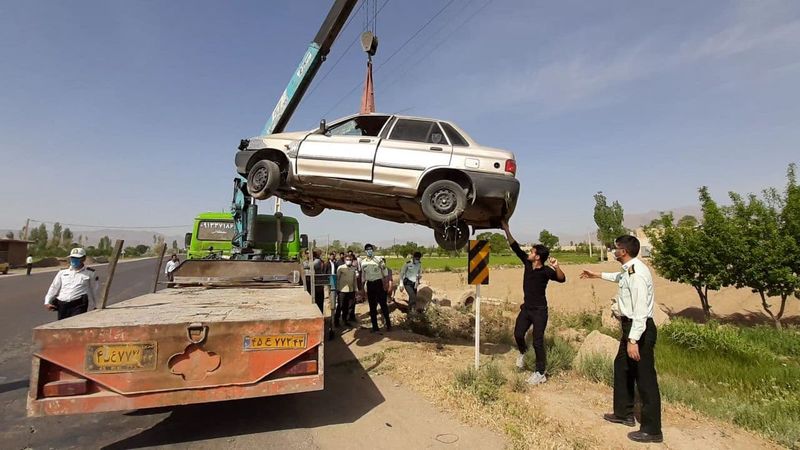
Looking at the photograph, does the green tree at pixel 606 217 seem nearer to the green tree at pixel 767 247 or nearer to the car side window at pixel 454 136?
the green tree at pixel 767 247

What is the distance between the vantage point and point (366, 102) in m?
8.73

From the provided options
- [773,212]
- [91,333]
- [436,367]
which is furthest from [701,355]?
[91,333]

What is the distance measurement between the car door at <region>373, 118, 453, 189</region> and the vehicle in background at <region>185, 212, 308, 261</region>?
429cm

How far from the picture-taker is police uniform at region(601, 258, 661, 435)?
390cm

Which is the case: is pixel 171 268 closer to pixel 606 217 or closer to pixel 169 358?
pixel 169 358

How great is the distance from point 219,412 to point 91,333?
1.79 meters

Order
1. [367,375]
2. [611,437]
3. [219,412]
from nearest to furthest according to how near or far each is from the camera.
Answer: [611,437], [219,412], [367,375]

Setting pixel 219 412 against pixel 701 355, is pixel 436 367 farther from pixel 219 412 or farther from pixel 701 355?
pixel 701 355

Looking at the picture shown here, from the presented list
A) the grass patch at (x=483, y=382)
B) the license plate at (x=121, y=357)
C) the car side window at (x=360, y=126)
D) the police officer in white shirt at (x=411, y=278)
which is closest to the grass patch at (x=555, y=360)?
the grass patch at (x=483, y=382)

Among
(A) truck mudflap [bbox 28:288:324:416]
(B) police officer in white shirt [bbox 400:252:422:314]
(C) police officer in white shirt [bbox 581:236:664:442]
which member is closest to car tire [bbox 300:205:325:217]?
(A) truck mudflap [bbox 28:288:324:416]

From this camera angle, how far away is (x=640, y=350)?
4023 mm

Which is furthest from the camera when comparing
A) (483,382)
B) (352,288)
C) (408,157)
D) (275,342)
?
(352,288)

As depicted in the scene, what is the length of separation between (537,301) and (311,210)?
3.94 metres

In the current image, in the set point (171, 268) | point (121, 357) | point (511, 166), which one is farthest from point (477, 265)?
point (171, 268)
